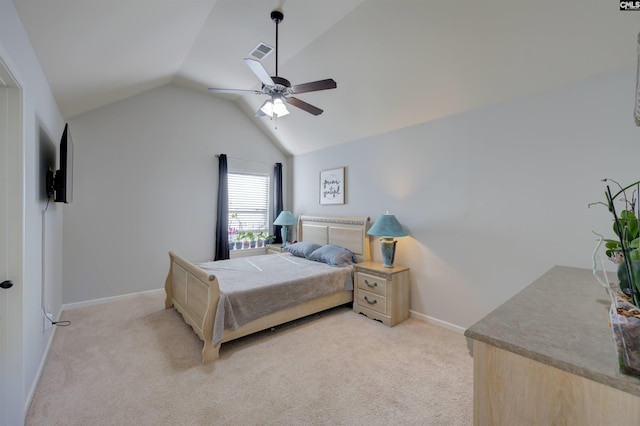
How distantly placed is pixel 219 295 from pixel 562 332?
2.33 meters

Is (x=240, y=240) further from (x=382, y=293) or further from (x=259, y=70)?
(x=259, y=70)

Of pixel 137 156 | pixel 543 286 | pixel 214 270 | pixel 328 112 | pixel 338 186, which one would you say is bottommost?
pixel 214 270

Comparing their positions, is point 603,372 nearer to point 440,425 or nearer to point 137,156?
point 440,425

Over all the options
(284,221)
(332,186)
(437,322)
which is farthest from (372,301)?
(284,221)

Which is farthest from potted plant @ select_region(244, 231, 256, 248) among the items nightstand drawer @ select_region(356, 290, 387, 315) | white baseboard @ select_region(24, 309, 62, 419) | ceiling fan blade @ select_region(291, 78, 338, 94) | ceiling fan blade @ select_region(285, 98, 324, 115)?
ceiling fan blade @ select_region(291, 78, 338, 94)

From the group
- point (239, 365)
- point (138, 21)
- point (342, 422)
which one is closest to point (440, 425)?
point (342, 422)

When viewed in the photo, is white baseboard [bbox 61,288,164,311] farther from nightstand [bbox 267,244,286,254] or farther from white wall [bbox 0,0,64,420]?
nightstand [bbox 267,244,286,254]

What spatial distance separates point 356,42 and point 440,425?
3288mm

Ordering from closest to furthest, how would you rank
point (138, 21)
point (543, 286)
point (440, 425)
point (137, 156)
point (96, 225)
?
1. point (543, 286)
2. point (440, 425)
3. point (138, 21)
4. point (96, 225)
5. point (137, 156)

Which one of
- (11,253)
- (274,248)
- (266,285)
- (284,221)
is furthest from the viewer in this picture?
(274,248)

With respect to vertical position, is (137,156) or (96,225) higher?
(137,156)

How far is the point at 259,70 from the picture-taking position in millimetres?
2043

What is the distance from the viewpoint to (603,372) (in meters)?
0.71

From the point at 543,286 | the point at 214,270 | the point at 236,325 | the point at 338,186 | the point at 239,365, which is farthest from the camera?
the point at 338,186
